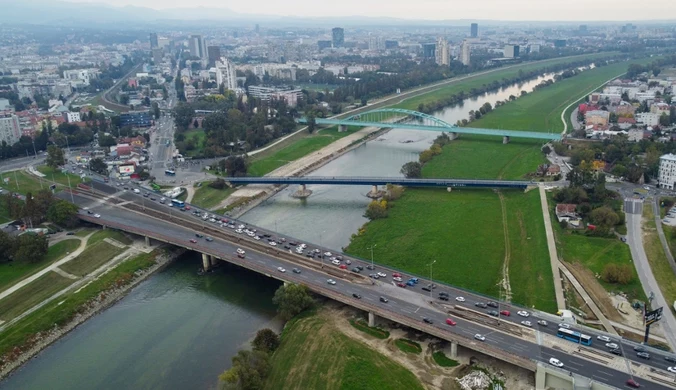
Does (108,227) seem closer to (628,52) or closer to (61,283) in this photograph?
(61,283)

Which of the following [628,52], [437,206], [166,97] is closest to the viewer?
[437,206]

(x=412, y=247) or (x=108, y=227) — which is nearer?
(x=412, y=247)

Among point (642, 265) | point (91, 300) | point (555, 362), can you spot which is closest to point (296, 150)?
point (91, 300)

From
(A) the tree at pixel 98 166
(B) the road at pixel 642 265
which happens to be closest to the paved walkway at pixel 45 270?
(A) the tree at pixel 98 166

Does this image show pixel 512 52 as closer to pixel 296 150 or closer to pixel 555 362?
pixel 296 150

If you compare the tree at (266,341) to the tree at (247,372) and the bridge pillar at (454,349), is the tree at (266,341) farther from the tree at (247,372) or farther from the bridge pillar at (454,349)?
the bridge pillar at (454,349)

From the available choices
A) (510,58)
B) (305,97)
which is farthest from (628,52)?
(305,97)
